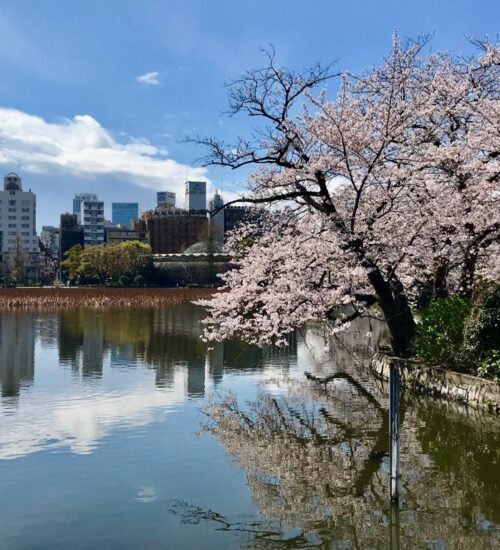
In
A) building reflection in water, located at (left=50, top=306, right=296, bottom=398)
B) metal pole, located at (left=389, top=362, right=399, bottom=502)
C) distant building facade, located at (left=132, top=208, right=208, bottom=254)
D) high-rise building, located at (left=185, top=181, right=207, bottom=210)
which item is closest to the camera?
metal pole, located at (left=389, top=362, right=399, bottom=502)

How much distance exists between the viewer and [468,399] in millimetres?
10281

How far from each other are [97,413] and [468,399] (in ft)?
20.0

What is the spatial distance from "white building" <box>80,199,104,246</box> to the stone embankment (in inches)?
4363

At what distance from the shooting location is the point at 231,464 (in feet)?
24.1

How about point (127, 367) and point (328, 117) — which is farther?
point (127, 367)

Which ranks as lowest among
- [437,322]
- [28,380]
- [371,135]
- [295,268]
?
[28,380]

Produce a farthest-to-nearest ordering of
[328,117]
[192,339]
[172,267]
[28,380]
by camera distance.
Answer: [172,267], [192,339], [28,380], [328,117]

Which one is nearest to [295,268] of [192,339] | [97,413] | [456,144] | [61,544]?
[456,144]

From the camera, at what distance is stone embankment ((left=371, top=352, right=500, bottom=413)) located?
9.73 meters

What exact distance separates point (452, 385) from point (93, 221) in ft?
375

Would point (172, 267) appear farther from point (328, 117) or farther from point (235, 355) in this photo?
point (328, 117)

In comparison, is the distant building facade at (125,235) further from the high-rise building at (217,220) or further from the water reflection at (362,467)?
the water reflection at (362,467)

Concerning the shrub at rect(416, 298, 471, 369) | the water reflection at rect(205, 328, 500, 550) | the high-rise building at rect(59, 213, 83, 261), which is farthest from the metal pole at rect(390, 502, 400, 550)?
the high-rise building at rect(59, 213, 83, 261)

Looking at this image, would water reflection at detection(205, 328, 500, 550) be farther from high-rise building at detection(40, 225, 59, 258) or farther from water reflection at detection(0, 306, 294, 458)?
high-rise building at detection(40, 225, 59, 258)
